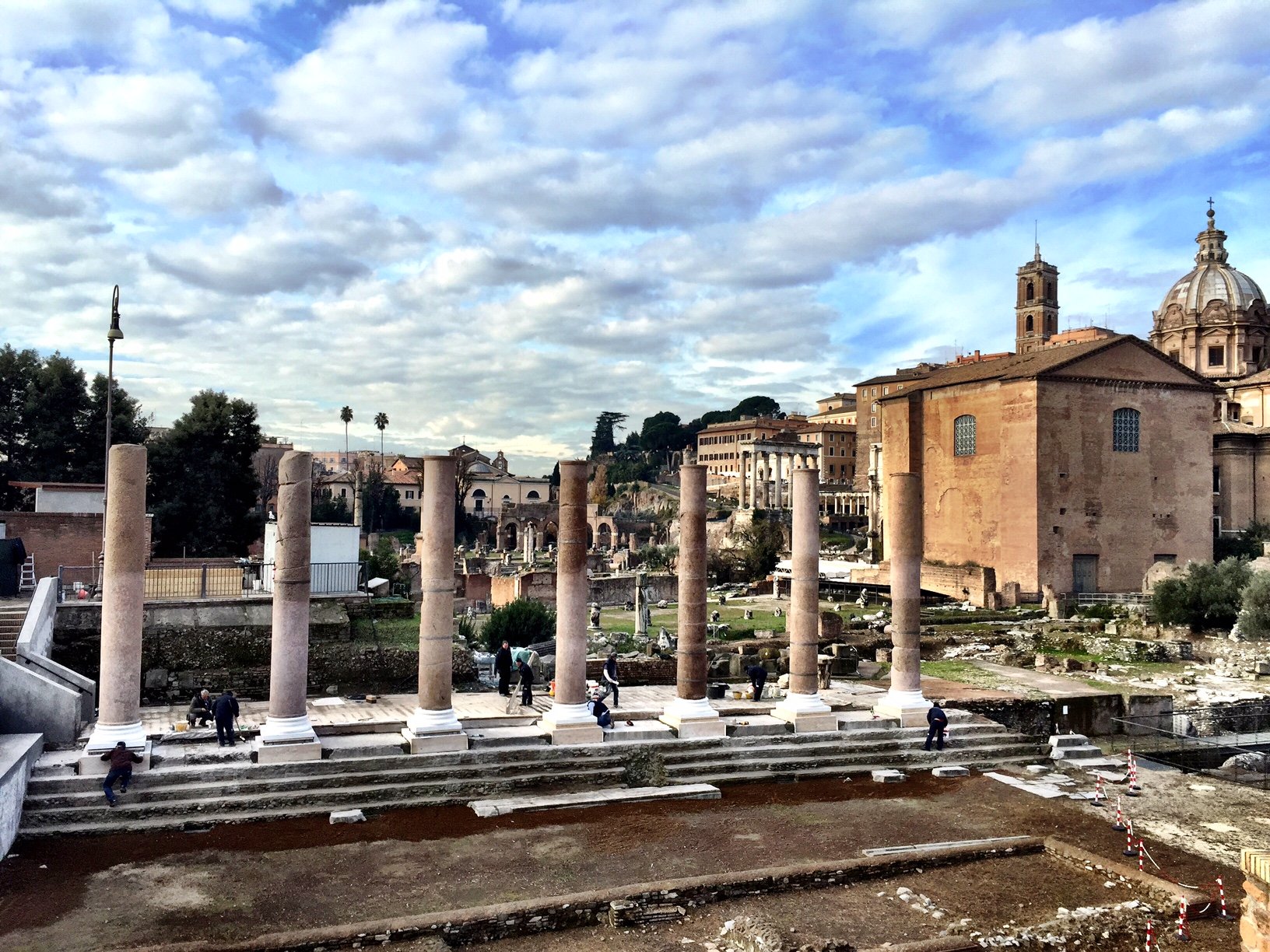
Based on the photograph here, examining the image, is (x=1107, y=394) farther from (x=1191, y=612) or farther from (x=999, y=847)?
(x=999, y=847)

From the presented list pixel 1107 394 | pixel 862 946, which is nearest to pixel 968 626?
pixel 1107 394

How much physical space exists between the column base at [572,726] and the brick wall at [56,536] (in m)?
13.6

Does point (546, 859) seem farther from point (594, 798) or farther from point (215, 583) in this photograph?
point (215, 583)

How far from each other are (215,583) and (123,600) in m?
7.55

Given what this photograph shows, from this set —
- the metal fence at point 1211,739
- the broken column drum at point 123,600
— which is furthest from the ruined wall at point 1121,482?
the broken column drum at point 123,600

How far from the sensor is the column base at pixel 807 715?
51.6ft

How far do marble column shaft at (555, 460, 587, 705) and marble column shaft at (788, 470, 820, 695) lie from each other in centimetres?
369

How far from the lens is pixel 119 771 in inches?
457

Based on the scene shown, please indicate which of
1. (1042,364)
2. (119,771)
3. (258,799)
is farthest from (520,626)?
(1042,364)

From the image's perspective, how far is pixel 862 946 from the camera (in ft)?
28.0

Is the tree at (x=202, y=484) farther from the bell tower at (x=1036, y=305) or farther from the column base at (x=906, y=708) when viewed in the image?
the bell tower at (x=1036, y=305)

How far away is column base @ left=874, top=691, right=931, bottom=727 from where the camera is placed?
16391 mm

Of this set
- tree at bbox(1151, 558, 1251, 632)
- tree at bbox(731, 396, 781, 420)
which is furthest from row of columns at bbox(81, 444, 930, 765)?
tree at bbox(731, 396, 781, 420)

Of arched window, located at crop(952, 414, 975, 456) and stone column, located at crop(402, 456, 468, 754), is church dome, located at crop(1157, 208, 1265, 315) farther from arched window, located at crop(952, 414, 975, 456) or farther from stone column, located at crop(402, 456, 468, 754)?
stone column, located at crop(402, 456, 468, 754)
